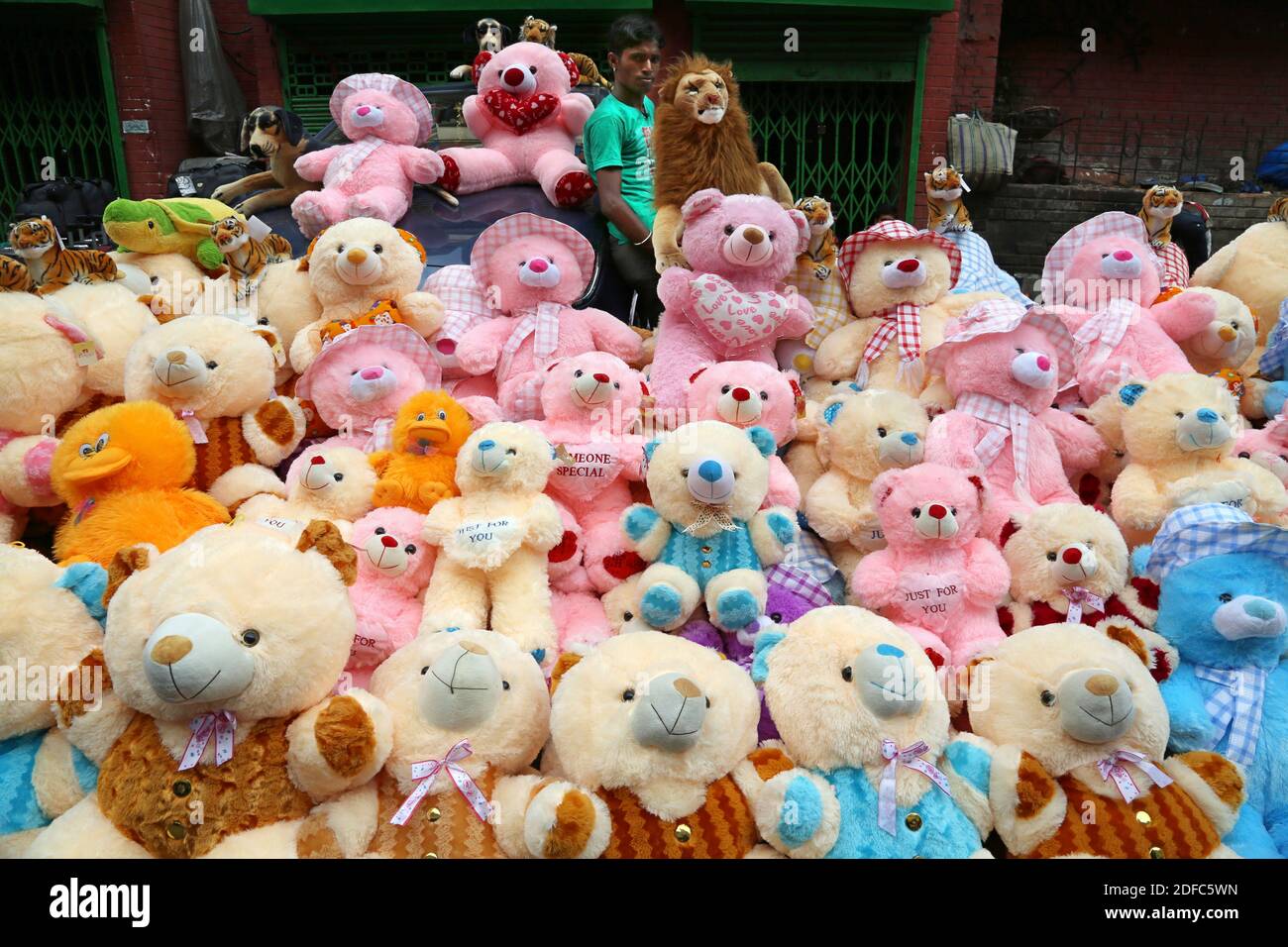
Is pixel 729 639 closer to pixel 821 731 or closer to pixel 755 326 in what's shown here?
pixel 821 731

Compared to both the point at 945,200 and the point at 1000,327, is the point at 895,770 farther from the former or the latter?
the point at 945,200

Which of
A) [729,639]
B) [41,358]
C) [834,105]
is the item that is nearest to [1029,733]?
[729,639]

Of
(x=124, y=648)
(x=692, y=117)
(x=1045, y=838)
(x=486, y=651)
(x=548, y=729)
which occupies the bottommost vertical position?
(x=1045, y=838)

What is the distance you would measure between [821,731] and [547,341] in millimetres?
1686

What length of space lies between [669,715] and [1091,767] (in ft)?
2.69

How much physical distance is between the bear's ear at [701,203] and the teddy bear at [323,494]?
52.2 inches

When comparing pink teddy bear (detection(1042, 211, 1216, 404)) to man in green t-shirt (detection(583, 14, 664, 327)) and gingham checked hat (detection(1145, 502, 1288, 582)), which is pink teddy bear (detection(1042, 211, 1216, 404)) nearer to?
gingham checked hat (detection(1145, 502, 1288, 582))

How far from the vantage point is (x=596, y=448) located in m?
2.42

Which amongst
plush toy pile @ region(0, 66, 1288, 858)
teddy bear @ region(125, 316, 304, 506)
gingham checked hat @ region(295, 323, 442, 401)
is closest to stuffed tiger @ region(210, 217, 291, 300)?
plush toy pile @ region(0, 66, 1288, 858)

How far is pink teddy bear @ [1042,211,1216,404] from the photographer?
2836 millimetres

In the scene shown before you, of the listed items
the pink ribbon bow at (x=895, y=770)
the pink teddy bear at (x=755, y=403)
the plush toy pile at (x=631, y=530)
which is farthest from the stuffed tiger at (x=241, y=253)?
the pink ribbon bow at (x=895, y=770)

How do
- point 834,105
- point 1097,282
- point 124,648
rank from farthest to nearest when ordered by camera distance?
point 834,105 → point 1097,282 → point 124,648

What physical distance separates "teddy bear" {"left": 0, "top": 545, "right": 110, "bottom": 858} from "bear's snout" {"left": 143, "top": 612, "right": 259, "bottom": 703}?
0.98ft

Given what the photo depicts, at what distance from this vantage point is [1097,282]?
3125mm
